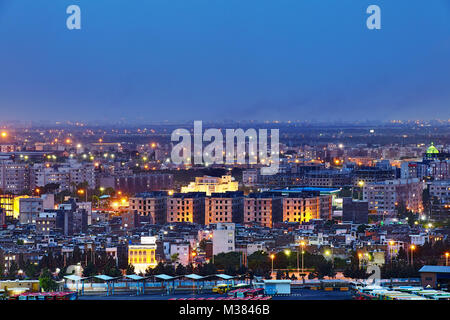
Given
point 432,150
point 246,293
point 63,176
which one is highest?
point 432,150

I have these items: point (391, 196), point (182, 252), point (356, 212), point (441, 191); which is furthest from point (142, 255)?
point (441, 191)

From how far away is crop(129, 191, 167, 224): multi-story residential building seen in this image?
15477 mm

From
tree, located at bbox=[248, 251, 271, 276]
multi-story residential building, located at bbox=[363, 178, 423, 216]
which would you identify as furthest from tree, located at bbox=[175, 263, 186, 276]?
multi-story residential building, located at bbox=[363, 178, 423, 216]

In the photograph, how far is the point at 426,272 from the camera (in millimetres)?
8961

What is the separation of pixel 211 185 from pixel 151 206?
258 centimetres

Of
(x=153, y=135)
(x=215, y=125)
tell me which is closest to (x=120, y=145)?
(x=153, y=135)

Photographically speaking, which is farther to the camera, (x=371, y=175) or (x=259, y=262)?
(x=371, y=175)

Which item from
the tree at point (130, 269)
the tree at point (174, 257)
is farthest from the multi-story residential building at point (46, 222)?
the tree at point (130, 269)

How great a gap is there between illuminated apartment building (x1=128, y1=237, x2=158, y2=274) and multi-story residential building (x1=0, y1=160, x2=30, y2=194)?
31.7 ft

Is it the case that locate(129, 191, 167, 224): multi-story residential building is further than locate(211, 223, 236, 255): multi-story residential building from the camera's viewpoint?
Yes

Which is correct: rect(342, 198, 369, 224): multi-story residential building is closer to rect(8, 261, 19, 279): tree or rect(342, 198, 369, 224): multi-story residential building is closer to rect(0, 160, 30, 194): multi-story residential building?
Answer: rect(8, 261, 19, 279): tree

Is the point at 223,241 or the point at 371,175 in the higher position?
the point at 371,175

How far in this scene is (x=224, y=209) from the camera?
50.7ft

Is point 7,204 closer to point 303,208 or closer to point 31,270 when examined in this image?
point 303,208
